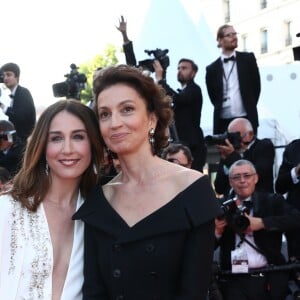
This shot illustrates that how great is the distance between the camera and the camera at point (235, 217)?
4.73m

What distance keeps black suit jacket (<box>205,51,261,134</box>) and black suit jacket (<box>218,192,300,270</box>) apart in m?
2.02

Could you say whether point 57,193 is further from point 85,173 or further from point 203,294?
point 203,294

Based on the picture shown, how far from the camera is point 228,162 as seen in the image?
5.79 metres

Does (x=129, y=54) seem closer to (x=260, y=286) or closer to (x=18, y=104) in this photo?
(x=18, y=104)

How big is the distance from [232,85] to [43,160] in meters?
4.51

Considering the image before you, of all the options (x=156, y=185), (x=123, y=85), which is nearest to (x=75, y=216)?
(x=156, y=185)

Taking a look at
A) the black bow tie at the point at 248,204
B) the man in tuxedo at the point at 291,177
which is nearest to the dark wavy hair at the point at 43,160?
the black bow tie at the point at 248,204

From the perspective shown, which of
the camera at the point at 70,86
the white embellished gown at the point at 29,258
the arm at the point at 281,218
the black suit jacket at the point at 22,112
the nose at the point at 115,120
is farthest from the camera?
the black suit jacket at the point at 22,112

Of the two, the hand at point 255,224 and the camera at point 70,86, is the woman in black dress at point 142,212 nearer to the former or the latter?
the hand at point 255,224

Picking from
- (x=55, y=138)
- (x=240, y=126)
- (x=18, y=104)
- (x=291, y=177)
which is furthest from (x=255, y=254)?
(x=18, y=104)

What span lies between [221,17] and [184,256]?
45.7 metres

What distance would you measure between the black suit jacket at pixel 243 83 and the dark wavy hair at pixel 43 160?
4.32m

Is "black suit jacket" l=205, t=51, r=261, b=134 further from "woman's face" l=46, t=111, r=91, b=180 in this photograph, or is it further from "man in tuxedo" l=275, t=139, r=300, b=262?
"woman's face" l=46, t=111, r=91, b=180

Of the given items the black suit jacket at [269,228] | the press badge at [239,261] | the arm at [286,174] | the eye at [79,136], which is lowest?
the press badge at [239,261]
